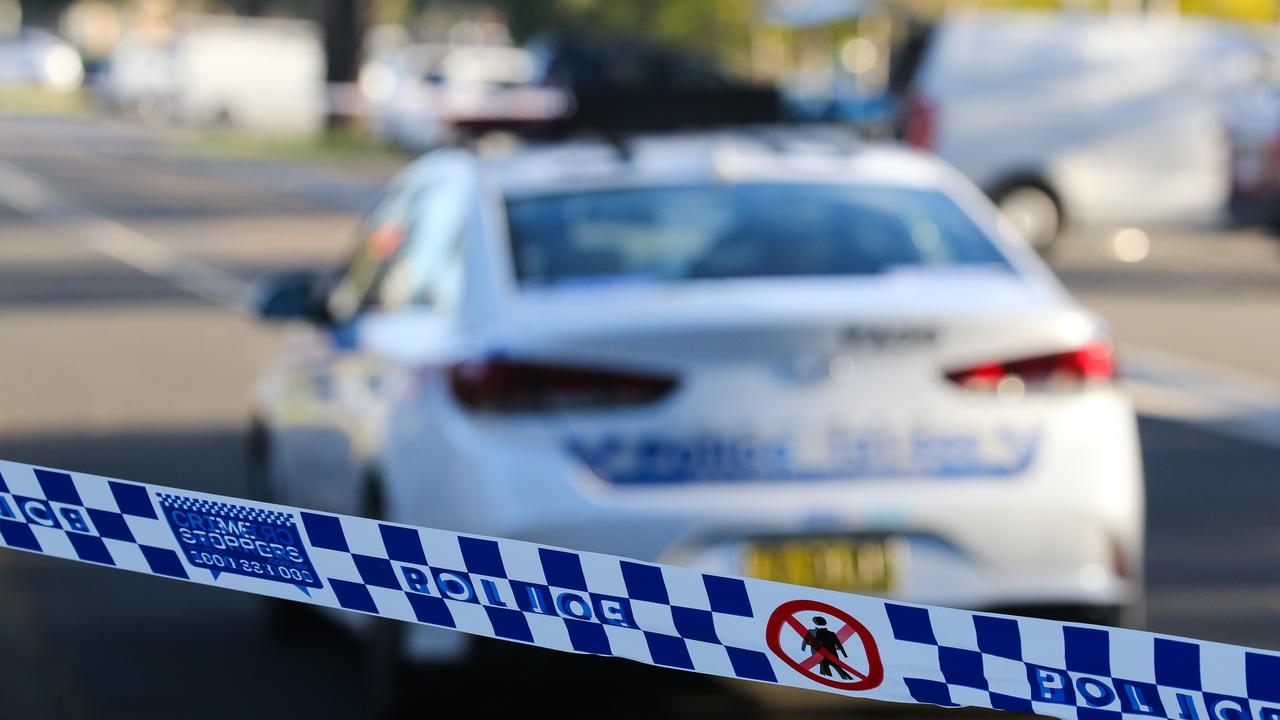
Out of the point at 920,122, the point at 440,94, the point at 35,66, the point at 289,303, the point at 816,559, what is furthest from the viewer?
the point at 35,66

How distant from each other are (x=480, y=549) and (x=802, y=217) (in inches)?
122

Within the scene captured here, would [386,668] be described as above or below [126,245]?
above

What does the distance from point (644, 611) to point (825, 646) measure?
0.81 feet

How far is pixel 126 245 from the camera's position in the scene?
933 inches

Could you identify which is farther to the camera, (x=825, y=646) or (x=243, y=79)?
(x=243, y=79)

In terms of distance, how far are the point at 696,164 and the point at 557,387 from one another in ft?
3.84

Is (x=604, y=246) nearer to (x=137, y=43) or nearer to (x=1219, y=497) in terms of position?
(x=1219, y=497)

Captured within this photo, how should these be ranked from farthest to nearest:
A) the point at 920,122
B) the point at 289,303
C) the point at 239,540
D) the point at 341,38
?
the point at 341,38, the point at 920,122, the point at 289,303, the point at 239,540

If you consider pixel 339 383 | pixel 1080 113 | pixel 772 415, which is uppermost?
pixel 772 415

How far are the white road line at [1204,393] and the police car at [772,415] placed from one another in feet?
19.0

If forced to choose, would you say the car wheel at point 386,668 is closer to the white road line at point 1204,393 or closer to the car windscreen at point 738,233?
the car windscreen at point 738,233

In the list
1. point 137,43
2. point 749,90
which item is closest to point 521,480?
point 749,90

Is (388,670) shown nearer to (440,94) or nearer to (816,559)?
(816,559)

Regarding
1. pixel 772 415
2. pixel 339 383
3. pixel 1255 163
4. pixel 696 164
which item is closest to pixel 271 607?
pixel 339 383
